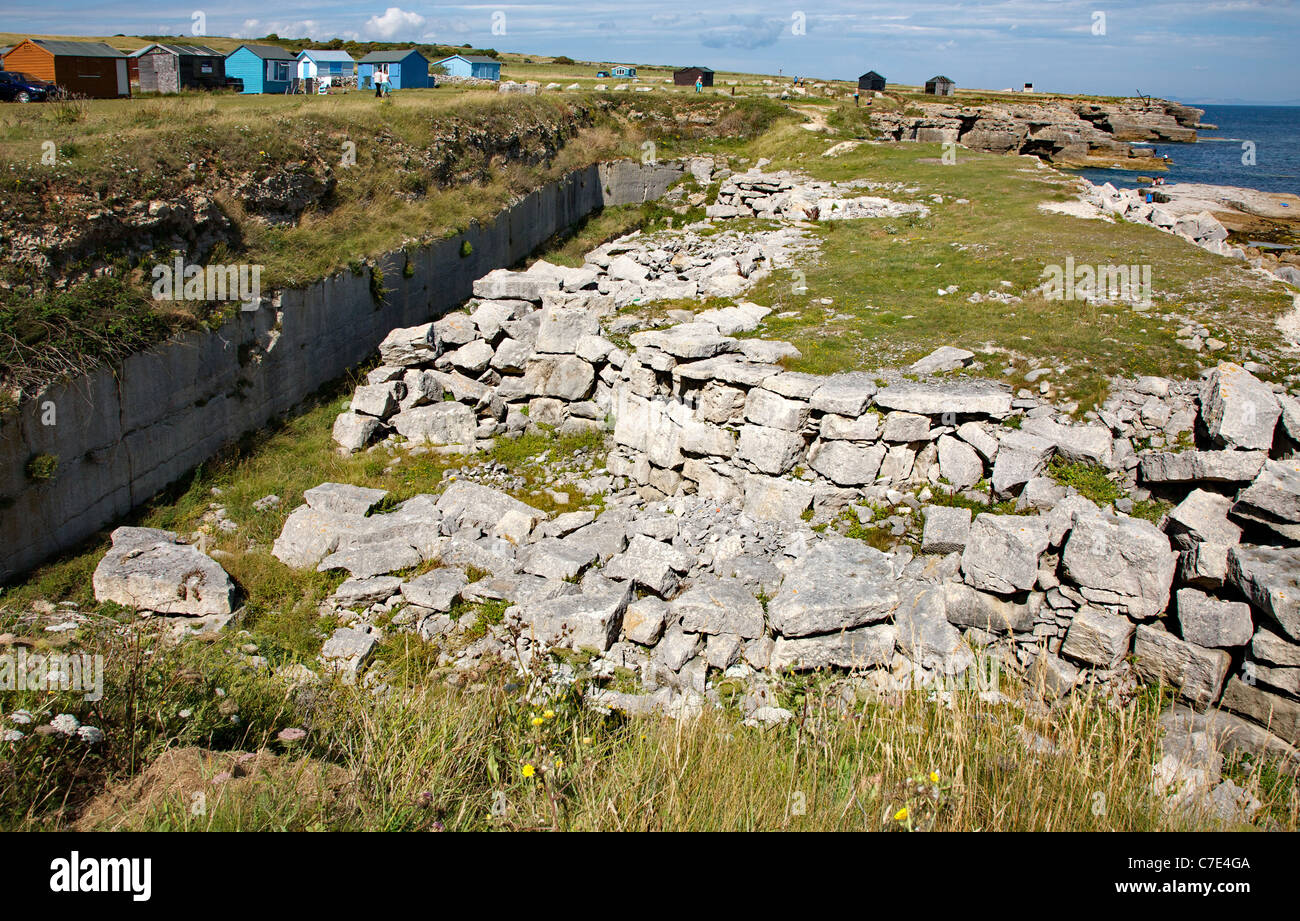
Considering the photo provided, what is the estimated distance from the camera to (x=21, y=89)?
22109mm

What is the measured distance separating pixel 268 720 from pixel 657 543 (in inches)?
186

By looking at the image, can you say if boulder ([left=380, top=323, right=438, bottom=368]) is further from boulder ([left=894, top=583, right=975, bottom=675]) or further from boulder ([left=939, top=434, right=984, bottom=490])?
boulder ([left=894, top=583, right=975, bottom=675])

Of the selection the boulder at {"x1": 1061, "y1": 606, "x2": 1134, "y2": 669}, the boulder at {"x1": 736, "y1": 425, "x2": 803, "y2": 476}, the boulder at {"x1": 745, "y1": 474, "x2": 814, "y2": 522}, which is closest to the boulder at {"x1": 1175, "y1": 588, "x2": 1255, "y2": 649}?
the boulder at {"x1": 1061, "y1": 606, "x2": 1134, "y2": 669}

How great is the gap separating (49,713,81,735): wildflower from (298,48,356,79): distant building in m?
35.1

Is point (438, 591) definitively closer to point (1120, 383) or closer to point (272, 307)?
point (272, 307)

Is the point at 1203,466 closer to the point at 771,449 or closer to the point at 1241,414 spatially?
the point at 1241,414

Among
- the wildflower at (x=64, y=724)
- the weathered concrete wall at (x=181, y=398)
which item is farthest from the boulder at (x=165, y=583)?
the wildflower at (x=64, y=724)

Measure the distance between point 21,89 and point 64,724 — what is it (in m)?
25.1

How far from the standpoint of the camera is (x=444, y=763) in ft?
15.0

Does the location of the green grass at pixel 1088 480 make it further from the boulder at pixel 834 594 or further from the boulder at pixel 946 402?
the boulder at pixel 834 594

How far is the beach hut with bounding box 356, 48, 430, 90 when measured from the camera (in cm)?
3562

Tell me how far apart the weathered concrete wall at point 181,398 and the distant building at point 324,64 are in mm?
20366

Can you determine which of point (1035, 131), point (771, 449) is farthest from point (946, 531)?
point (1035, 131)
